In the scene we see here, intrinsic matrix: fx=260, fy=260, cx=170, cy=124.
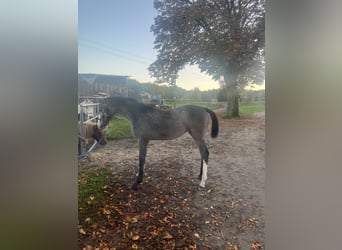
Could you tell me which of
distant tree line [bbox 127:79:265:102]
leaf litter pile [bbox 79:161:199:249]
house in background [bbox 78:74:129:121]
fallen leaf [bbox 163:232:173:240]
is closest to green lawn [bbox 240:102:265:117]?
distant tree line [bbox 127:79:265:102]

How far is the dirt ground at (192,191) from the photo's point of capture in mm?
1280

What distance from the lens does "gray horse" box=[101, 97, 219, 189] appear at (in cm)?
133

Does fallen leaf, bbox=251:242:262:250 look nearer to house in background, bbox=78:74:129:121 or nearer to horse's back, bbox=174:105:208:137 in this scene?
horse's back, bbox=174:105:208:137

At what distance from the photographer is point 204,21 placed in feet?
4.43

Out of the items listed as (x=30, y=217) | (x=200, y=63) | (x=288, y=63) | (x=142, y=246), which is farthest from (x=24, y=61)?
(x=288, y=63)

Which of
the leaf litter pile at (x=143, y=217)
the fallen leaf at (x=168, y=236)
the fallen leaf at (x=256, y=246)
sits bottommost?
the fallen leaf at (x=256, y=246)

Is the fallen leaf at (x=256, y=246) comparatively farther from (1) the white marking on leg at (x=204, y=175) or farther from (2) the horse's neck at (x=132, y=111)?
(2) the horse's neck at (x=132, y=111)

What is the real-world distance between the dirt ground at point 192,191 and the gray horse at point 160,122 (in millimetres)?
30

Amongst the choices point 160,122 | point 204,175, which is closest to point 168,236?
point 204,175

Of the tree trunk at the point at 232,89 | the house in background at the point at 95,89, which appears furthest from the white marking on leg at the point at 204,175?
the house in background at the point at 95,89

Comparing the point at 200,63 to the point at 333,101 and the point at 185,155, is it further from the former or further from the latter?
the point at 333,101

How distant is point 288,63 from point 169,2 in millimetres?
679

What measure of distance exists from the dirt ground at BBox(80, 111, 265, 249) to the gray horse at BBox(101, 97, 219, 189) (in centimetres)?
3

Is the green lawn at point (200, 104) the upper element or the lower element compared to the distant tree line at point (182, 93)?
lower
